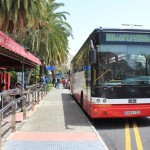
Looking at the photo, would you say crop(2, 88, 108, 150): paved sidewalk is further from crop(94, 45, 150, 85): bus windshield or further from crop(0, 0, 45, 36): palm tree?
crop(0, 0, 45, 36): palm tree

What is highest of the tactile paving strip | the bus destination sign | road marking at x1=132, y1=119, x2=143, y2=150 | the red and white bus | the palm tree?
the palm tree

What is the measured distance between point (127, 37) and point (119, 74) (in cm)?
130

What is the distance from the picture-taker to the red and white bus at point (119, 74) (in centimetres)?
1126

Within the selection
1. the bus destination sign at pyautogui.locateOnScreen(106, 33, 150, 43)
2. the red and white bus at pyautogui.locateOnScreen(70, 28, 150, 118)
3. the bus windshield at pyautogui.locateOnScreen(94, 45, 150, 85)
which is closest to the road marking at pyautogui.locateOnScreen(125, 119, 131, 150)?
the red and white bus at pyautogui.locateOnScreen(70, 28, 150, 118)

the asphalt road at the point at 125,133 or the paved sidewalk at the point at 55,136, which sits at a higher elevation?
the paved sidewalk at the point at 55,136

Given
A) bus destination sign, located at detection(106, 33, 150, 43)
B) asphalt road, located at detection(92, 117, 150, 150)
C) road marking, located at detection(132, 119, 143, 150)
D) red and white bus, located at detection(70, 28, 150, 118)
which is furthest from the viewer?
bus destination sign, located at detection(106, 33, 150, 43)

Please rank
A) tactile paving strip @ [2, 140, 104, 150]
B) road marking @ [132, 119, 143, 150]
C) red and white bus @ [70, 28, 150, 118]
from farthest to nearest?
red and white bus @ [70, 28, 150, 118], road marking @ [132, 119, 143, 150], tactile paving strip @ [2, 140, 104, 150]

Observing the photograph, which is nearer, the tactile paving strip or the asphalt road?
the tactile paving strip

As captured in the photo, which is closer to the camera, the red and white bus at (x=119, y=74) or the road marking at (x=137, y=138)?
the road marking at (x=137, y=138)

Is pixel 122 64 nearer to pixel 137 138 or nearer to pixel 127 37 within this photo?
pixel 127 37

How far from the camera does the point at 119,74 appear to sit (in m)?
11.3

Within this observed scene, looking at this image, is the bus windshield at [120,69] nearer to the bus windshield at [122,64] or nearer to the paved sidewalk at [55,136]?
the bus windshield at [122,64]

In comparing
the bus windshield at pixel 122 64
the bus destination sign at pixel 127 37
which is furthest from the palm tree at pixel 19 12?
the bus windshield at pixel 122 64

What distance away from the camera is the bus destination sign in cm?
1152
